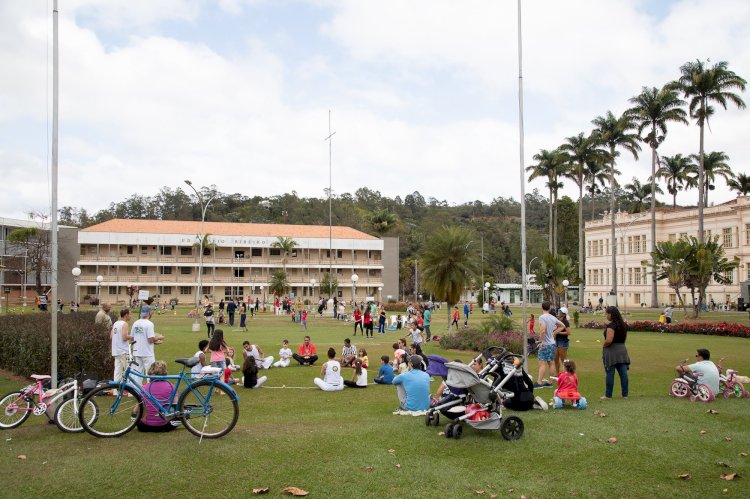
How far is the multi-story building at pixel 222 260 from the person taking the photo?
235ft

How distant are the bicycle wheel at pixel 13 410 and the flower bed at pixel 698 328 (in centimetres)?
2603

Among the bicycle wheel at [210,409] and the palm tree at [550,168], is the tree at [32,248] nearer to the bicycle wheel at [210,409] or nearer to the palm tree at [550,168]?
the palm tree at [550,168]

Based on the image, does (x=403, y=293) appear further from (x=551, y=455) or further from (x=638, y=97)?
(x=551, y=455)

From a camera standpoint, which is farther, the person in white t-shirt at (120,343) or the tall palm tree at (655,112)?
the tall palm tree at (655,112)

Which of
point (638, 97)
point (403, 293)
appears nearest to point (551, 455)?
point (638, 97)

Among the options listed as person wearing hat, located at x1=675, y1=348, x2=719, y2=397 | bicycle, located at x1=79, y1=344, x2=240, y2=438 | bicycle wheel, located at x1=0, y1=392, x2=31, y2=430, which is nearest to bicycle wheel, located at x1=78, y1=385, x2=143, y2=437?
bicycle, located at x1=79, y1=344, x2=240, y2=438

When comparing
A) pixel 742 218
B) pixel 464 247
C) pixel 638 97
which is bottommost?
pixel 464 247

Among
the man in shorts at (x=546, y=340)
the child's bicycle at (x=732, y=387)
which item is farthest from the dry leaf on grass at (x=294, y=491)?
the child's bicycle at (x=732, y=387)

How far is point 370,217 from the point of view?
98.8 m

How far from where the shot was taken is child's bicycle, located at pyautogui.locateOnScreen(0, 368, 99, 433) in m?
8.09

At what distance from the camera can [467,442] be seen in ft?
25.2

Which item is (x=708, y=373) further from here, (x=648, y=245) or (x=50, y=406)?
(x=648, y=245)

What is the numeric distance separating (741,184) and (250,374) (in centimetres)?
7929

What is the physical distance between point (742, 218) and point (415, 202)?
330 feet
